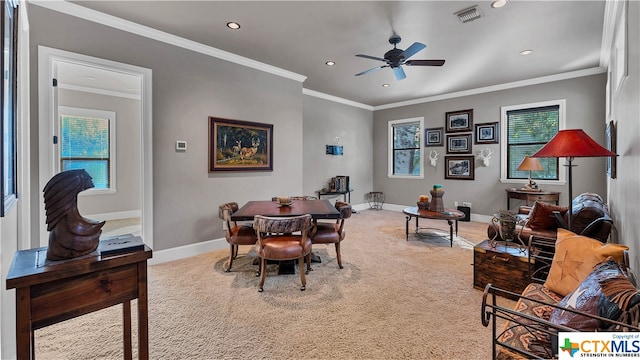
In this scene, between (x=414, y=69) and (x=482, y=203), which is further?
(x=482, y=203)

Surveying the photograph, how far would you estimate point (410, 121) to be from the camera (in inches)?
276

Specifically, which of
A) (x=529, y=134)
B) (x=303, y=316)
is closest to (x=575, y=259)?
(x=303, y=316)

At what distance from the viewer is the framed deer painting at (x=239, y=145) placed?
3.92 m

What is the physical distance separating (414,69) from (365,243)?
2.98 m

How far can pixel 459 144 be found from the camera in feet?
20.3

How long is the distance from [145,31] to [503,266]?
15.1ft

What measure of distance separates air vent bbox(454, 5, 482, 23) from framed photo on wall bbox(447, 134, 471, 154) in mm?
3515

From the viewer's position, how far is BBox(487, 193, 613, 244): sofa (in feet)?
8.13

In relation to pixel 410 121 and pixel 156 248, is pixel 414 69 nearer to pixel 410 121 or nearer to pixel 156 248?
pixel 410 121

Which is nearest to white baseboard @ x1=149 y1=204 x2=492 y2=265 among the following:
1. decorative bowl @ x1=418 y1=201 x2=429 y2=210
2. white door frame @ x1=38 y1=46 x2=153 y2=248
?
white door frame @ x1=38 y1=46 x2=153 y2=248

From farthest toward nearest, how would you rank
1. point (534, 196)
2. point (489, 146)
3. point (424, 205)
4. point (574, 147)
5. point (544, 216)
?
point (489, 146)
point (534, 196)
point (424, 205)
point (544, 216)
point (574, 147)

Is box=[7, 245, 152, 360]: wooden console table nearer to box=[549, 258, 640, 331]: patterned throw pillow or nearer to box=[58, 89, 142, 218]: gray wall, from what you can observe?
box=[549, 258, 640, 331]: patterned throw pillow

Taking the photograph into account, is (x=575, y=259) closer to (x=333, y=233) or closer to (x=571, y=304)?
(x=571, y=304)

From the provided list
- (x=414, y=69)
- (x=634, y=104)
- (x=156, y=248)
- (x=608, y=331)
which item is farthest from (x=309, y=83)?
(x=608, y=331)
